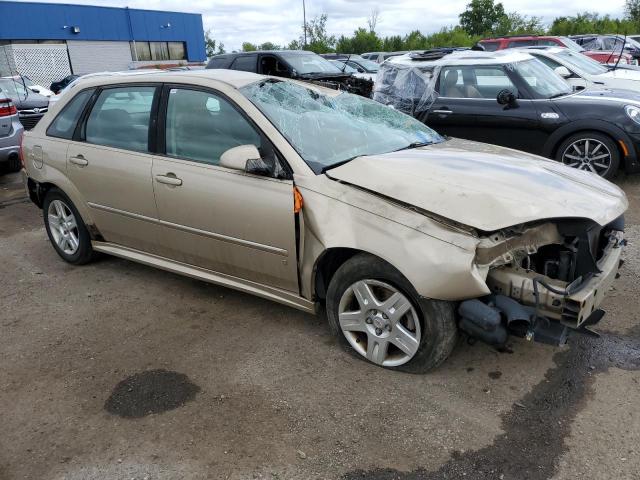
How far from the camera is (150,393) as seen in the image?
3041mm

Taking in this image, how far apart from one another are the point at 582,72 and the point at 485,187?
828 cm

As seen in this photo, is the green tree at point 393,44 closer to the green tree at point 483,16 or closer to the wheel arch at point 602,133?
the green tree at point 483,16

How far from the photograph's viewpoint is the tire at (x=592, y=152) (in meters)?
6.56

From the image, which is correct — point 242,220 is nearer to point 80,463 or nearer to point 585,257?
point 80,463

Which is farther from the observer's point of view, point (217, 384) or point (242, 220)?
point (242, 220)

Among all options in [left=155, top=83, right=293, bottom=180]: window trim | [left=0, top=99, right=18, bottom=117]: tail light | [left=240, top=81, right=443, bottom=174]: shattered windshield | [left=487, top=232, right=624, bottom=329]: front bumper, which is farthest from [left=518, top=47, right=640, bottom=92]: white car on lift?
[left=0, top=99, right=18, bottom=117]: tail light

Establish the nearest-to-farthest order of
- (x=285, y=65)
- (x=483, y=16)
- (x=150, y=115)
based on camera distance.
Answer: (x=150, y=115), (x=285, y=65), (x=483, y=16)

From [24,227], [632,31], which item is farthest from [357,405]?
[632,31]

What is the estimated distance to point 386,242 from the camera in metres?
2.86

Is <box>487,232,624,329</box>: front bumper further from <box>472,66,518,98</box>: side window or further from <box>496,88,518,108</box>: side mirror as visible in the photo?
<box>472,66,518,98</box>: side window

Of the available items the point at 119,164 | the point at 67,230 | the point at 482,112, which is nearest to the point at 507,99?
the point at 482,112

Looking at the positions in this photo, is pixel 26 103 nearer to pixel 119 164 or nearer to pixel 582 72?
pixel 119 164

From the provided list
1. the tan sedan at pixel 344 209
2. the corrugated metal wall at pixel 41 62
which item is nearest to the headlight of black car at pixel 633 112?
the tan sedan at pixel 344 209

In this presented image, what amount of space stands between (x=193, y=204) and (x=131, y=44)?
3732 cm
